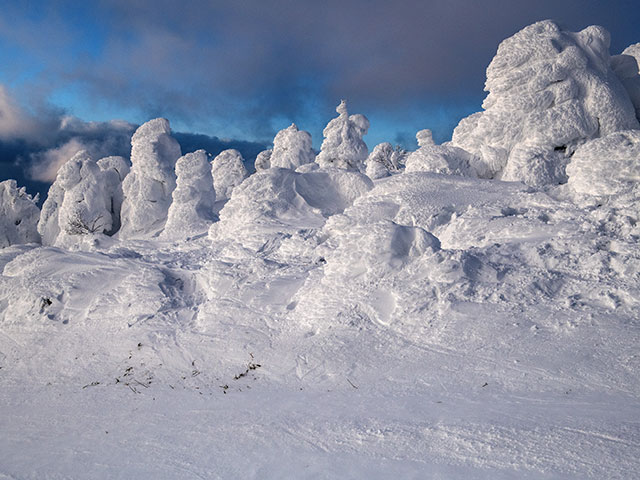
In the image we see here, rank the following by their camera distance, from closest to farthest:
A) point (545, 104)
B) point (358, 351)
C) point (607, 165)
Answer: point (358, 351)
point (607, 165)
point (545, 104)

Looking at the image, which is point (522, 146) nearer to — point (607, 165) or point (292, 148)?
point (607, 165)

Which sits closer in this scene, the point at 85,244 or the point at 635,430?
the point at 635,430

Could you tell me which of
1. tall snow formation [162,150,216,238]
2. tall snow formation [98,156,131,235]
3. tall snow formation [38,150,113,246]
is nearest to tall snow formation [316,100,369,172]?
tall snow formation [162,150,216,238]

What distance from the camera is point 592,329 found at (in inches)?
203

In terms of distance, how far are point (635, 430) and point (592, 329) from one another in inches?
75.6

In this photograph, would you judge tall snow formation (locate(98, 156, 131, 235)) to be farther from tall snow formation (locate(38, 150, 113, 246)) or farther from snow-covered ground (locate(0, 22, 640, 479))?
snow-covered ground (locate(0, 22, 640, 479))

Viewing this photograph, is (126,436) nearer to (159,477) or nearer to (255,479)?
(159,477)

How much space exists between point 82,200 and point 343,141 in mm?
19686

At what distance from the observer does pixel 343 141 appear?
34.4 meters

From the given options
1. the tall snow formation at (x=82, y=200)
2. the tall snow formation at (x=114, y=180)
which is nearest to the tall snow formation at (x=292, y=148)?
the tall snow formation at (x=114, y=180)

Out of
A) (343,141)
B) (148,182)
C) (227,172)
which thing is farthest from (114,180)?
(343,141)

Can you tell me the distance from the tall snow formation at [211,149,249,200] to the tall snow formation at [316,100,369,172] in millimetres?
9437

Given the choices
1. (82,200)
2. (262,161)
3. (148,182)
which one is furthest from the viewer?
(262,161)

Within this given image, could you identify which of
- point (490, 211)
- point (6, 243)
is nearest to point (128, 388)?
point (490, 211)
